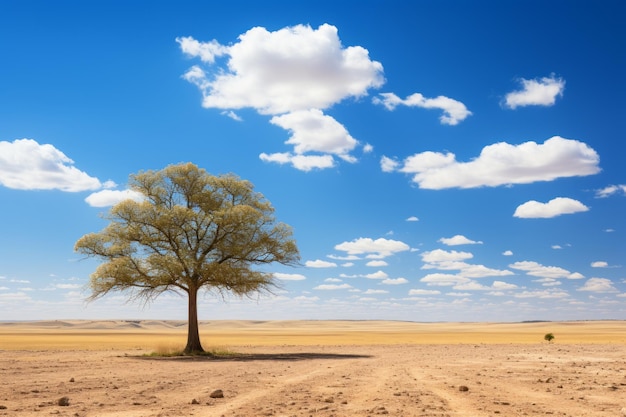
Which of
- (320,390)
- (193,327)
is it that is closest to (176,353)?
(193,327)

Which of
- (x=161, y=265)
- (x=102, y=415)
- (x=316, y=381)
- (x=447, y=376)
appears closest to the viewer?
(x=102, y=415)

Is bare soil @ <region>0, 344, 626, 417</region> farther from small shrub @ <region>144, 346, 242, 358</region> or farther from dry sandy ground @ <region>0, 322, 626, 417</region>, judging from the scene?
small shrub @ <region>144, 346, 242, 358</region>

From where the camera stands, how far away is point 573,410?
14.2 metres

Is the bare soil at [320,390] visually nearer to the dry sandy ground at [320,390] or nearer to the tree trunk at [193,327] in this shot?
the dry sandy ground at [320,390]

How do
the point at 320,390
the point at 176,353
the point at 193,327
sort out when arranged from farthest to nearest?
the point at 193,327 < the point at 176,353 < the point at 320,390

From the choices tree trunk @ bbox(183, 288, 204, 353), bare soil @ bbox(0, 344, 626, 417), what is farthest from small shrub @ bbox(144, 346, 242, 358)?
bare soil @ bbox(0, 344, 626, 417)

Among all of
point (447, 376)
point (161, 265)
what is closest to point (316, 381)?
point (447, 376)

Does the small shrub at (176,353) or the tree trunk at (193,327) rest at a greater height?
the tree trunk at (193,327)

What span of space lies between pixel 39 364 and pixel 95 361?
3210 mm

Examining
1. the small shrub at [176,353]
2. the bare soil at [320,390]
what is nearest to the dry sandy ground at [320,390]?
the bare soil at [320,390]

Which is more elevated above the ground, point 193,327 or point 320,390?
point 193,327

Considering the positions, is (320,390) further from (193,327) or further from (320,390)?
(193,327)

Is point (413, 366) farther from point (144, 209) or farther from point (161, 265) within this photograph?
point (144, 209)

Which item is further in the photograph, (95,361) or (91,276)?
(91,276)
